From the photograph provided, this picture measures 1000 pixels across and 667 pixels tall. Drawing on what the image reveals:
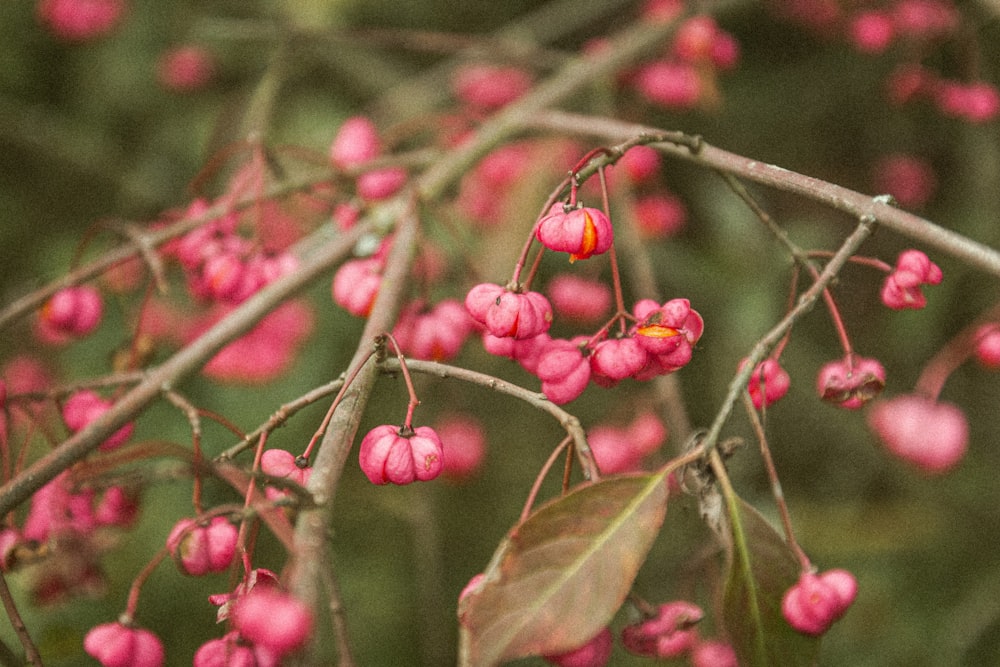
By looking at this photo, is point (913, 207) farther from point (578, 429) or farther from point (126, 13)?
point (126, 13)


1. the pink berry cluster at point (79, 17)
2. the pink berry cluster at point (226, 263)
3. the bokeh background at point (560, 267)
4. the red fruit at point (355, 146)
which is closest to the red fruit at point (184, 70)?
the bokeh background at point (560, 267)

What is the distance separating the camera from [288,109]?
240 centimetres

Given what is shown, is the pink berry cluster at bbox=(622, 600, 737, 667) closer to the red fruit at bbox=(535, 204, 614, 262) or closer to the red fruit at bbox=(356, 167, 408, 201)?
the red fruit at bbox=(535, 204, 614, 262)

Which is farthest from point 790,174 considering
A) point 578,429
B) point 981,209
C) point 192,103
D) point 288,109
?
point 192,103

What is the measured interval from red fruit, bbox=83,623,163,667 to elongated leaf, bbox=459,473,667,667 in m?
0.33

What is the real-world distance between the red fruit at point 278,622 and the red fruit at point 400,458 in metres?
0.20

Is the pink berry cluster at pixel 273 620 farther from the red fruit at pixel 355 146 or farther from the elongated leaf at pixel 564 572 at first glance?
the red fruit at pixel 355 146

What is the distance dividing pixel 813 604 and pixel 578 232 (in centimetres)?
38

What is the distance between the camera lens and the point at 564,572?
679 mm

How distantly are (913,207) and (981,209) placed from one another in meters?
0.36

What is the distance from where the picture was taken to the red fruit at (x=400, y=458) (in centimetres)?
78

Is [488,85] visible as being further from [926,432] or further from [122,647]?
[122,647]

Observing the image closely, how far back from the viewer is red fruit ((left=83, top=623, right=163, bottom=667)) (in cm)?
80

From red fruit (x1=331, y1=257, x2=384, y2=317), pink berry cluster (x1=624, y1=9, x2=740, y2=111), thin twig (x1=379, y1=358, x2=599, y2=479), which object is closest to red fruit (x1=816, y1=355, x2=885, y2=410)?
thin twig (x1=379, y1=358, x2=599, y2=479)
